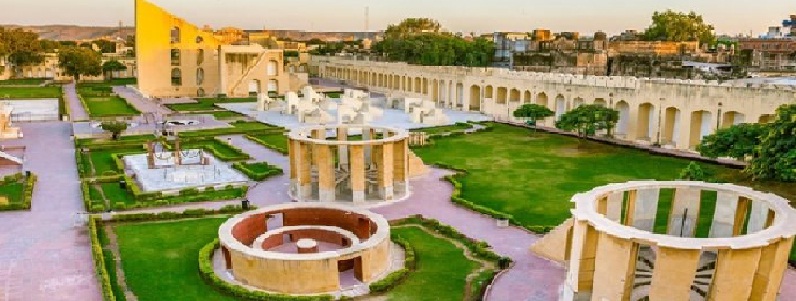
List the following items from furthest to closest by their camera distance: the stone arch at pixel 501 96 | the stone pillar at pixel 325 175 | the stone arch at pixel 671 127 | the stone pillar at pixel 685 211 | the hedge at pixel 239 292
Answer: the stone arch at pixel 501 96 → the stone arch at pixel 671 127 → the stone pillar at pixel 325 175 → the stone pillar at pixel 685 211 → the hedge at pixel 239 292

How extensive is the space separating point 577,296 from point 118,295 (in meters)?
13.4

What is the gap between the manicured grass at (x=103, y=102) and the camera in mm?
62312

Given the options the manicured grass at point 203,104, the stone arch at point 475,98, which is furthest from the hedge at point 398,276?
the manicured grass at point 203,104

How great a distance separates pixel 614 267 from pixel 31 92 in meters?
81.9

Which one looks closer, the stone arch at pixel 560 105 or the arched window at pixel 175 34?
the stone arch at pixel 560 105

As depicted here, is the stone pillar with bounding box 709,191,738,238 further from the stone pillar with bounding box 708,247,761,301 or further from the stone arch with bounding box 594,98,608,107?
the stone arch with bounding box 594,98,608,107

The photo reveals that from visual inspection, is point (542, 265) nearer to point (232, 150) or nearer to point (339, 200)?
point (339, 200)

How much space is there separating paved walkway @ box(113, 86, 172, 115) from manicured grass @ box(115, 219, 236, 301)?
122 ft

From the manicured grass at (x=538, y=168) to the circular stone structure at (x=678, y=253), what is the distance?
7219mm

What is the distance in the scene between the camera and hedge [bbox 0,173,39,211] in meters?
29.2

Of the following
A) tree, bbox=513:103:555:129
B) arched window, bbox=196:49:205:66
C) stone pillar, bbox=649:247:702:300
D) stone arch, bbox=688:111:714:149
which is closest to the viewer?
stone pillar, bbox=649:247:702:300

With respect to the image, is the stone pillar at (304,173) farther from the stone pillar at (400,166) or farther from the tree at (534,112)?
the tree at (534,112)

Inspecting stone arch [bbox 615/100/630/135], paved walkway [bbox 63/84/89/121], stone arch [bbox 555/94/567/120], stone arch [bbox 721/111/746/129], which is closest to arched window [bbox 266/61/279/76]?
paved walkway [bbox 63/84/89/121]

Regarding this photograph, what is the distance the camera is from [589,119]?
45719 millimetres
